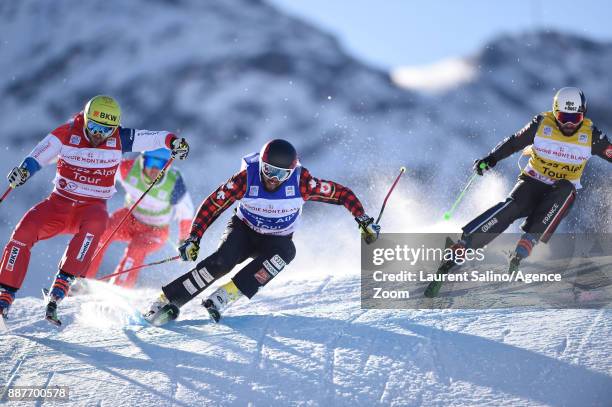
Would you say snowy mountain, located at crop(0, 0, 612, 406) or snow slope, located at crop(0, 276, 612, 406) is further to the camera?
snowy mountain, located at crop(0, 0, 612, 406)

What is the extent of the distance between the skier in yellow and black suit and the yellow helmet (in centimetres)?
317

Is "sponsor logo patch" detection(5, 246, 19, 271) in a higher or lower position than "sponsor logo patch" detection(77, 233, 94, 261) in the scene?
lower

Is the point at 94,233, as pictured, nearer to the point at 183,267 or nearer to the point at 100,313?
the point at 100,313

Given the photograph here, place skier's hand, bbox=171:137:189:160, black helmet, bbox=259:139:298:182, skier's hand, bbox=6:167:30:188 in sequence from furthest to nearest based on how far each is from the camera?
skier's hand, bbox=171:137:189:160
skier's hand, bbox=6:167:30:188
black helmet, bbox=259:139:298:182

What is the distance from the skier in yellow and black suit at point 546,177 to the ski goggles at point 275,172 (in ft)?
5.53

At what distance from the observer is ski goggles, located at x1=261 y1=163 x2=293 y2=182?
5801 millimetres

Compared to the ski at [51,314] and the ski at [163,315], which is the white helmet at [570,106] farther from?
the ski at [51,314]

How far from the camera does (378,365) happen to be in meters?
4.98

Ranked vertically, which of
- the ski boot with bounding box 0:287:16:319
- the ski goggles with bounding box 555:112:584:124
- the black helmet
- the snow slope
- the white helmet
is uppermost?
the white helmet

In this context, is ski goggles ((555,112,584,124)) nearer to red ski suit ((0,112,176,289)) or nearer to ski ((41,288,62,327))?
red ski suit ((0,112,176,289))

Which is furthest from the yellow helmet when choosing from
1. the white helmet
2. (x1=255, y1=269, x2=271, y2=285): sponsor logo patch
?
the white helmet

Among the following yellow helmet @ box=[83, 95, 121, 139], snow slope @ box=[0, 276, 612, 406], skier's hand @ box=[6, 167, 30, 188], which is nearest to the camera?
snow slope @ box=[0, 276, 612, 406]

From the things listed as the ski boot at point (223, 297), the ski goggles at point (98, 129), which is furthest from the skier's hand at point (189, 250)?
the ski goggles at point (98, 129)

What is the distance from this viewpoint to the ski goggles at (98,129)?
249 inches
